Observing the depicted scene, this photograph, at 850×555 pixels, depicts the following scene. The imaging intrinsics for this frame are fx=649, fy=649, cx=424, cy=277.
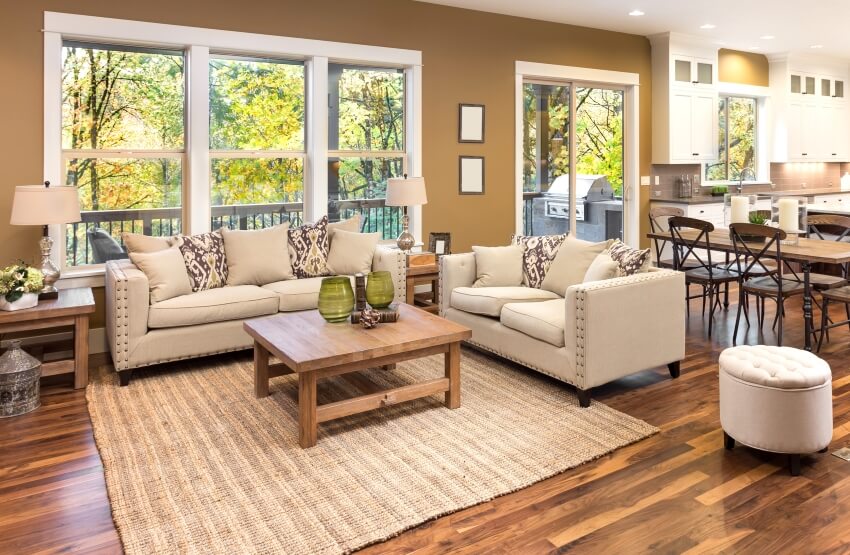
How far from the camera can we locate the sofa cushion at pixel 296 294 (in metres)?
4.57

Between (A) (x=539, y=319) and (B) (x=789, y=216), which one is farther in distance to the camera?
(B) (x=789, y=216)

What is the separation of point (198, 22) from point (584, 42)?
4.05 metres

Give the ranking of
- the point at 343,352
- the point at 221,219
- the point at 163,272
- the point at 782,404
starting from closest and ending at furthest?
the point at 782,404 → the point at 343,352 → the point at 163,272 → the point at 221,219

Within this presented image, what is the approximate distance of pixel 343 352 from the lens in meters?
3.16

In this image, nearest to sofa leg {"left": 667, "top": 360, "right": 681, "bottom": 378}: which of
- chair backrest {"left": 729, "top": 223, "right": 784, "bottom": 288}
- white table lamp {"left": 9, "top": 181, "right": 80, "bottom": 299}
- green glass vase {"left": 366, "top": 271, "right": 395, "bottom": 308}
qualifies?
chair backrest {"left": 729, "top": 223, "right": 784, "bottom": 288}

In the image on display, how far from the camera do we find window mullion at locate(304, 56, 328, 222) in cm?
547

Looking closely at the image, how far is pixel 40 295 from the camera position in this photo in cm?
407

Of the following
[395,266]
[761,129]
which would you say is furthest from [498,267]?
[761,129]

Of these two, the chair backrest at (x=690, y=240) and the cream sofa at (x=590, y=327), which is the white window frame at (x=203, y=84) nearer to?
the cream sofa at (x=590, y=327)

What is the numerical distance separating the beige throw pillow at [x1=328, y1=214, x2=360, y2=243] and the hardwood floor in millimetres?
2393


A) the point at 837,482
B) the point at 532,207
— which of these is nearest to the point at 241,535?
the point at 837,482

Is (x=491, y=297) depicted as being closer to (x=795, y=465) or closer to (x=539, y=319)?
(x=539, y=319)

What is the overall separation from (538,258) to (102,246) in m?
3.24

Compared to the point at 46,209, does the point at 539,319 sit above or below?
below
